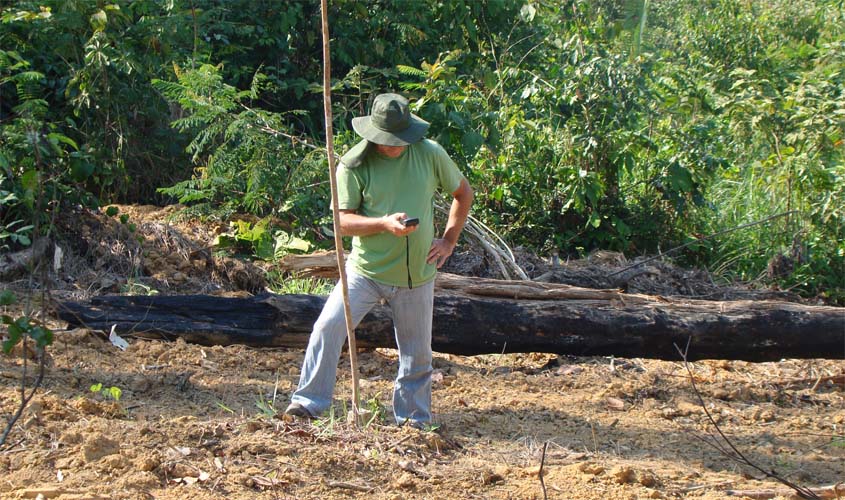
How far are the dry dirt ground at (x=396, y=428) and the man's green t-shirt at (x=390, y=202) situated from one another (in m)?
0.77

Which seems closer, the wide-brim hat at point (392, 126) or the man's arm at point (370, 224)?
the man's arm at point (370, 224)

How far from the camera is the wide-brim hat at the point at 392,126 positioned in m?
4.27

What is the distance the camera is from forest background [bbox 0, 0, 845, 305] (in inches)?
320

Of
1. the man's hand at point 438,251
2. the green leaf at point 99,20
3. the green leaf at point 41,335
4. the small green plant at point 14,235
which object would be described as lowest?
the small green plant at point 14,235

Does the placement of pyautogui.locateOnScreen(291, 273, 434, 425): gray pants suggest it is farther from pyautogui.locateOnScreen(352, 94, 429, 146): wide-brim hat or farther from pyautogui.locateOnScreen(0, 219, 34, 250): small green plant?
pyautogui.locateOnScreen(0, 219, 34, 250): small green plant

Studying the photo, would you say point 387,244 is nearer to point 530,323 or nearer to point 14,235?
point 530,323

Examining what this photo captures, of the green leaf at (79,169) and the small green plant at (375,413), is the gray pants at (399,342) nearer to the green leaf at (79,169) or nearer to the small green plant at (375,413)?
the small green plant at (375,413)

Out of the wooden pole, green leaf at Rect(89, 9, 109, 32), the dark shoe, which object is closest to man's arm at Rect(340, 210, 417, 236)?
the wooden pole

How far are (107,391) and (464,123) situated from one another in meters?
4.55

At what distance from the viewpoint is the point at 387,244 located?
4.35 metres

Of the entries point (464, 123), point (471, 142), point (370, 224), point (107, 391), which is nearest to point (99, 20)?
point (464, 123)

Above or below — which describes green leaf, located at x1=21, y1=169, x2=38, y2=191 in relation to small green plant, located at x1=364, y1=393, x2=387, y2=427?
above

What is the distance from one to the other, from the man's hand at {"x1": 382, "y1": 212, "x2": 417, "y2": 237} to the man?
10 centimetres

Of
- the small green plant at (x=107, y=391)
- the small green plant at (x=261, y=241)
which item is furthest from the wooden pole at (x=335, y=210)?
the small green plant at (x=261, y=241)
